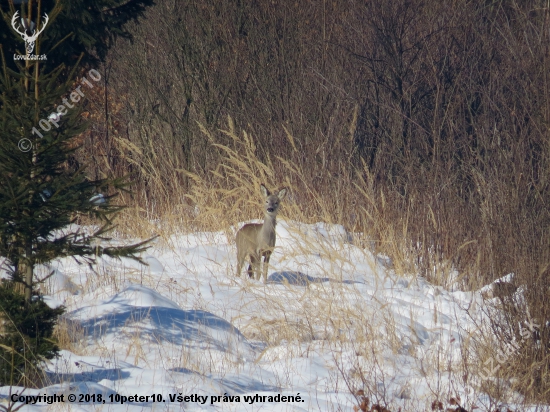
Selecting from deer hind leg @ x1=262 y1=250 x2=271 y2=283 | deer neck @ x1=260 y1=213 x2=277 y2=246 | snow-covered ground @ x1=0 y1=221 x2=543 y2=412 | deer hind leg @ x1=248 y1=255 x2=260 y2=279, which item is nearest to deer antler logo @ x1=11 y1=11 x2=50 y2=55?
snow-covered ground @ x1=0 y1=221 x2=543 y2=412

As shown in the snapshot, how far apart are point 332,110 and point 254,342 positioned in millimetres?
5838

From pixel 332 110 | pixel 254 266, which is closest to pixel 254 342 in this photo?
pixel 254 266

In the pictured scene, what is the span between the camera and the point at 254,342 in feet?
18.4

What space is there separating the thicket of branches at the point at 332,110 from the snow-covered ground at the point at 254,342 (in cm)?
124

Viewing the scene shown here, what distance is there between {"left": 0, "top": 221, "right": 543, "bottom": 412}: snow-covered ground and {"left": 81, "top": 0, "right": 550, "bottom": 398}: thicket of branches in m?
1.24

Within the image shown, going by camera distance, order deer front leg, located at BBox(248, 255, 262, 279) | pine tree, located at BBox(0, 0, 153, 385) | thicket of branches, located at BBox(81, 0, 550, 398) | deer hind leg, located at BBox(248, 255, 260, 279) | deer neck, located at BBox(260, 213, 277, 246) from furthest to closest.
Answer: thicket of branches, located at BBox(81, 0, 550, 398)
deer neck, located at BBox(260, 213, 277, 246)
deer hind leg, located at BBox(248, 255, 260, 279)
deer front leg, located at BBox(248, 255, 262, 279)
pine tree, located at BBox(0, 0, 153, 385)

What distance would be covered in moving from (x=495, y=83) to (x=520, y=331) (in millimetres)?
6743

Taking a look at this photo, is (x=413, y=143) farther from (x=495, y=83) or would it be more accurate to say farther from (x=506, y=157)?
(x=506, y=157)

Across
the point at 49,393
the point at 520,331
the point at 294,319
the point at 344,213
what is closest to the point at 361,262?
the point at 344,213

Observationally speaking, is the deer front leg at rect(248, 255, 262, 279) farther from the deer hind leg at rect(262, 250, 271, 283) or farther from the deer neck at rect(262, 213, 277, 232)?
the deer neck at rect(262, 213, 277, 232)

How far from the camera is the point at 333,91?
36.3ft

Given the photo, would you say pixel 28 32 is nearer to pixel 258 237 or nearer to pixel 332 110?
pixel 258 237

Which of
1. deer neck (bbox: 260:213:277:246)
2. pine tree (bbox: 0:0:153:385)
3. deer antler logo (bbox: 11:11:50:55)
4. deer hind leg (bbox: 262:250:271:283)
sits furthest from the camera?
deer neck (bbox: 260:213:277:246)

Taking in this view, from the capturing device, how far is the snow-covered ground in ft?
14.2
